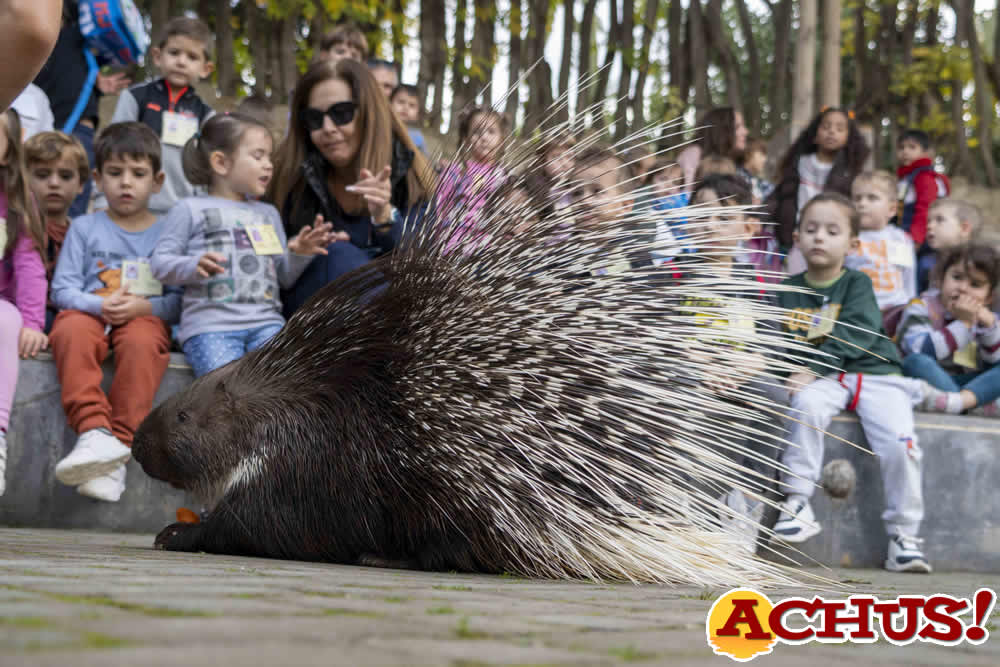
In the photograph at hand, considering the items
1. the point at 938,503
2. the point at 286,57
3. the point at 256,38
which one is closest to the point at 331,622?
the point at 938,503

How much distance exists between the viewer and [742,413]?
8.71ft

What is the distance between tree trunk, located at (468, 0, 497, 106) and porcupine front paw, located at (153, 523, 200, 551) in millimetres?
9143

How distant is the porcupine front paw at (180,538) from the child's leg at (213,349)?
96 cm

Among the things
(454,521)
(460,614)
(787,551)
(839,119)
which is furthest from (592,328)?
(839,119)

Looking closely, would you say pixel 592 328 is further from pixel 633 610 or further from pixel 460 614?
pixel 460 614

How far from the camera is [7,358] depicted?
11.8 feet

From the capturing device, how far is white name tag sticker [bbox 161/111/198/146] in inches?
201

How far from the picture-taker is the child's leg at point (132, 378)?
3.83m

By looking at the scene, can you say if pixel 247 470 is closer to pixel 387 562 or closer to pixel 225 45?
pixel 387 562

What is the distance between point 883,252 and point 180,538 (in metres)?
3.85

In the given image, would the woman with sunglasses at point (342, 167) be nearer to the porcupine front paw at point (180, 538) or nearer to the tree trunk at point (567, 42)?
the porcupine front paw at point (180, 538)

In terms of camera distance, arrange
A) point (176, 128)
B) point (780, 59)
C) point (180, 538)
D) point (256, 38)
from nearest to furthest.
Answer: point (180, 538)
point (176, 128)
point (256, 38)
point (780, 59)

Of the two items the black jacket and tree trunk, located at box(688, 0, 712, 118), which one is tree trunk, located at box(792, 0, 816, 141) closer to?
the black jacket

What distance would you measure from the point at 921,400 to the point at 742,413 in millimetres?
2391
